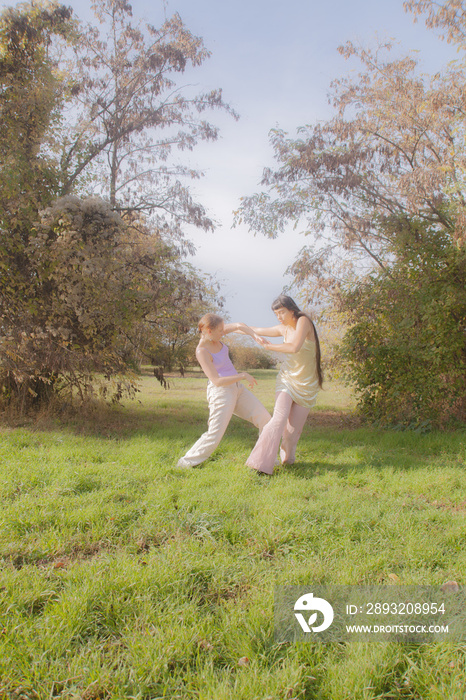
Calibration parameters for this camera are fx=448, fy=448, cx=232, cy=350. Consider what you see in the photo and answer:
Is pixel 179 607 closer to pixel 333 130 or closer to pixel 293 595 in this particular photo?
pixel 293 595

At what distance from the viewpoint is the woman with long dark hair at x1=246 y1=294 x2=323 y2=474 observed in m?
5.48

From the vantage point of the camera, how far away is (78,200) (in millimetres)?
8164

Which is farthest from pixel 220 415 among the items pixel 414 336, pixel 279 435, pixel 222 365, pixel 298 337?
pixel 414 336

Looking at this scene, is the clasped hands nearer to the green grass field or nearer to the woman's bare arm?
the woman's bare arm

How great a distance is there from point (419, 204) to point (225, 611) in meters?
9.09

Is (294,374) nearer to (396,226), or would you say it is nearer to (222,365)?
(222,365)

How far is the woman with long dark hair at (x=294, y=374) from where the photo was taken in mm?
5477

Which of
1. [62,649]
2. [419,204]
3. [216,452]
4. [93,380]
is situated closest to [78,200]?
[93,380]

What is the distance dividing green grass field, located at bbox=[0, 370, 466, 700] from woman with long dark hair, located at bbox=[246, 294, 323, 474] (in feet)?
1.65

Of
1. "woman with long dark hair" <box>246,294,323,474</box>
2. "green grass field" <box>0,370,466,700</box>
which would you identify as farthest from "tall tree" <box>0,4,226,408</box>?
"woman with long dark hair" <box>246,294,323,474</box>

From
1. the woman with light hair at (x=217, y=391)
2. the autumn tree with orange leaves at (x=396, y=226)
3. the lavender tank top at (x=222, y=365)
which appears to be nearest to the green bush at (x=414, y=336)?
the autumn tree with orange leaves at (x=396, y=226)

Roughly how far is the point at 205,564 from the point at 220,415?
260 cm

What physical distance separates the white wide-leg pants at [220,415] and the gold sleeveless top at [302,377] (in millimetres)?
462

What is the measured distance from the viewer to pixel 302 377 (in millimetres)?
5680
